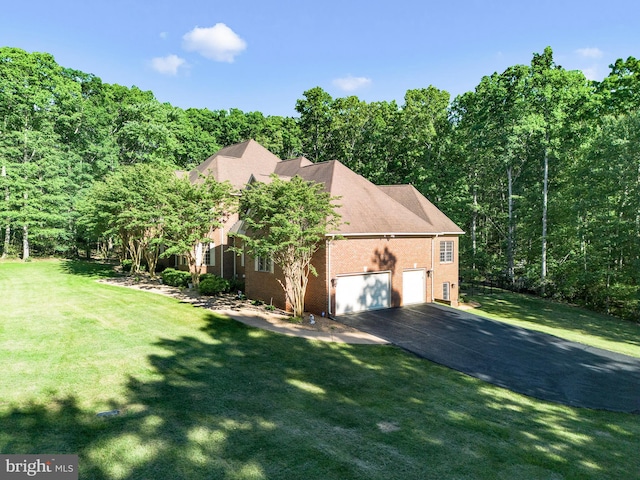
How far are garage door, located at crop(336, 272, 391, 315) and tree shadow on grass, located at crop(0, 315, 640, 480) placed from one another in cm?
664

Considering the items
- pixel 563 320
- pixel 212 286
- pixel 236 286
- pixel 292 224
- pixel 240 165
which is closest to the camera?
pixel 292 224

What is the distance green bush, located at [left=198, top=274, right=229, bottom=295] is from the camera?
2058 cm

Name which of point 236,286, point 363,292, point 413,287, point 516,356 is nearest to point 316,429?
point 516,356

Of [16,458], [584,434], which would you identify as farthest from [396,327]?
[16,458]

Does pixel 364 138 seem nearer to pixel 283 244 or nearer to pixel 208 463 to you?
pixel 283 244

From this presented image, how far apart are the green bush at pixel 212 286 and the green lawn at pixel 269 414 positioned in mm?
6702

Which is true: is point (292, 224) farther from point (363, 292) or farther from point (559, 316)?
point (559, 316)

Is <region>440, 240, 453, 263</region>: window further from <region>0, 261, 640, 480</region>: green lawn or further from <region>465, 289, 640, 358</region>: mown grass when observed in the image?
<region>0, 261, 640, 480</region>: green lawn

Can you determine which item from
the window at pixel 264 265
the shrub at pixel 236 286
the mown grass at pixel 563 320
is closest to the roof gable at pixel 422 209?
the mown grass at pixel 563 320

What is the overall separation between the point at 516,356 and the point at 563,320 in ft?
38.0

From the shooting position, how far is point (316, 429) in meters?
7.19

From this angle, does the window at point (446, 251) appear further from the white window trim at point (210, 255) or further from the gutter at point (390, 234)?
the white window trim at point (210, 255)

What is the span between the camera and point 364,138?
151 ft

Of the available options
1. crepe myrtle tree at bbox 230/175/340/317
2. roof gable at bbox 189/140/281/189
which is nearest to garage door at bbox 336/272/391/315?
crepe myrtle tree at bbox 230/175/340/317
